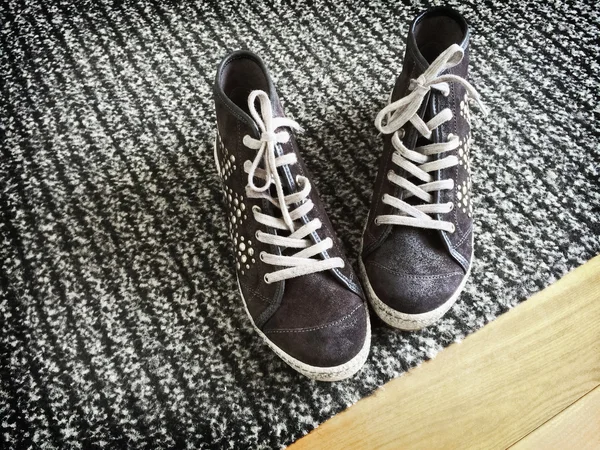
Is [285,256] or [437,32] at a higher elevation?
[437,32]

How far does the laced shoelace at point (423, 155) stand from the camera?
62 cm

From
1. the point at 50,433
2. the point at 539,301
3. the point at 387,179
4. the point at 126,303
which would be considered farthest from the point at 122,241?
the point at 539,301

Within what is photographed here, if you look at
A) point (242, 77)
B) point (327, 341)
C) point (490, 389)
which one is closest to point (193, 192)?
point (242, 77)

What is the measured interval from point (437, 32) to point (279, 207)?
322mm

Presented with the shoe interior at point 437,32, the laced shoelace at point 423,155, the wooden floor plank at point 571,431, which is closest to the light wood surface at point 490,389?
the wooden floor plank at point 571,431

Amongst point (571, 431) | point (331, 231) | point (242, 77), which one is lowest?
point (571, 431)

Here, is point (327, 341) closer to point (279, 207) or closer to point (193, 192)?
point (279, 207)

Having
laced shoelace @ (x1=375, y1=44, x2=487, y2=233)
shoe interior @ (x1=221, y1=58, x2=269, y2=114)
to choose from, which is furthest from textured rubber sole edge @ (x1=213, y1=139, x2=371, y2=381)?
shoe interior @ (x1=221, y1=58, x2=269, y2=114)

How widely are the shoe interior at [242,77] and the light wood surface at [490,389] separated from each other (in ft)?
1.26

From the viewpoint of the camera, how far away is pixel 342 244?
0.71 metres

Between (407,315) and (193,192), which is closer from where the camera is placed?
(407,315)

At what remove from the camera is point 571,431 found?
568 millimetres

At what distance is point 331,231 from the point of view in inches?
25.6

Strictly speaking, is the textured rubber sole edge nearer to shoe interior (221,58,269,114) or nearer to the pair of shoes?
the pair of shoes
